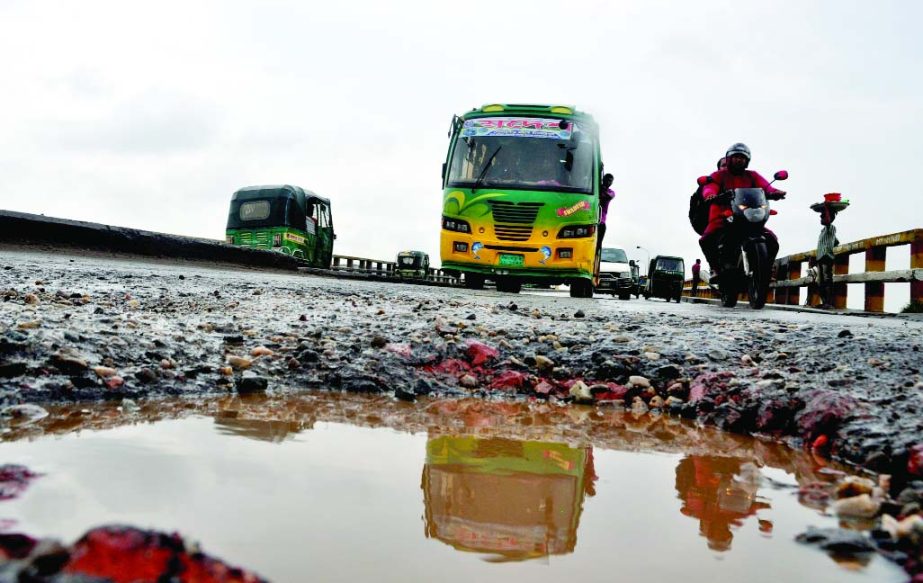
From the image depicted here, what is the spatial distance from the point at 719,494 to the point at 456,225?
8.45m

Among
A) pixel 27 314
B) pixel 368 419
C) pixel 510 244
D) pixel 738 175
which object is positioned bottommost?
pixel 368 419

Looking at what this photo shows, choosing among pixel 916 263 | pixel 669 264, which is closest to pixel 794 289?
pixel 916 263

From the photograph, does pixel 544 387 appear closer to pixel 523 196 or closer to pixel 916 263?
pixel 523 196

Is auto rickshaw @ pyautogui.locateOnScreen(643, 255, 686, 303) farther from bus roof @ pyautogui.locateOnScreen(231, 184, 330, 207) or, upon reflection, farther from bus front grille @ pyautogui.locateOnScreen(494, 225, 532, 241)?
bus front grille @ pyautogui.locateOnScreen(494, 225, 532, 241)

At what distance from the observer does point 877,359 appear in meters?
2.80

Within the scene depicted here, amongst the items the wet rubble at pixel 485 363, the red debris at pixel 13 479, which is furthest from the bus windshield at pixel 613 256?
the red debris at pixel 13 479

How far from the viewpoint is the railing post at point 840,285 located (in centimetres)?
1075

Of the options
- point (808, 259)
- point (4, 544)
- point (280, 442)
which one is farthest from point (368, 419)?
point (808, 259)

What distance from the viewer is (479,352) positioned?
10.5ft

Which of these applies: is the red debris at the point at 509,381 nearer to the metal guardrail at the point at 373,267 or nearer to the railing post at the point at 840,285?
the railing post at the point at 840,285

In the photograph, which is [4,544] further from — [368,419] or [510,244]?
[510,244]

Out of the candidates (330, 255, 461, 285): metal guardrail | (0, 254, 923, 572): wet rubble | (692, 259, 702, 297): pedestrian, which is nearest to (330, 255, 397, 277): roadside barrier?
(330, 255, 461, 285): metal guardrail

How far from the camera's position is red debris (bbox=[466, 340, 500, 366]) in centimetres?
314

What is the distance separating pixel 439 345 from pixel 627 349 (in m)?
0.82
